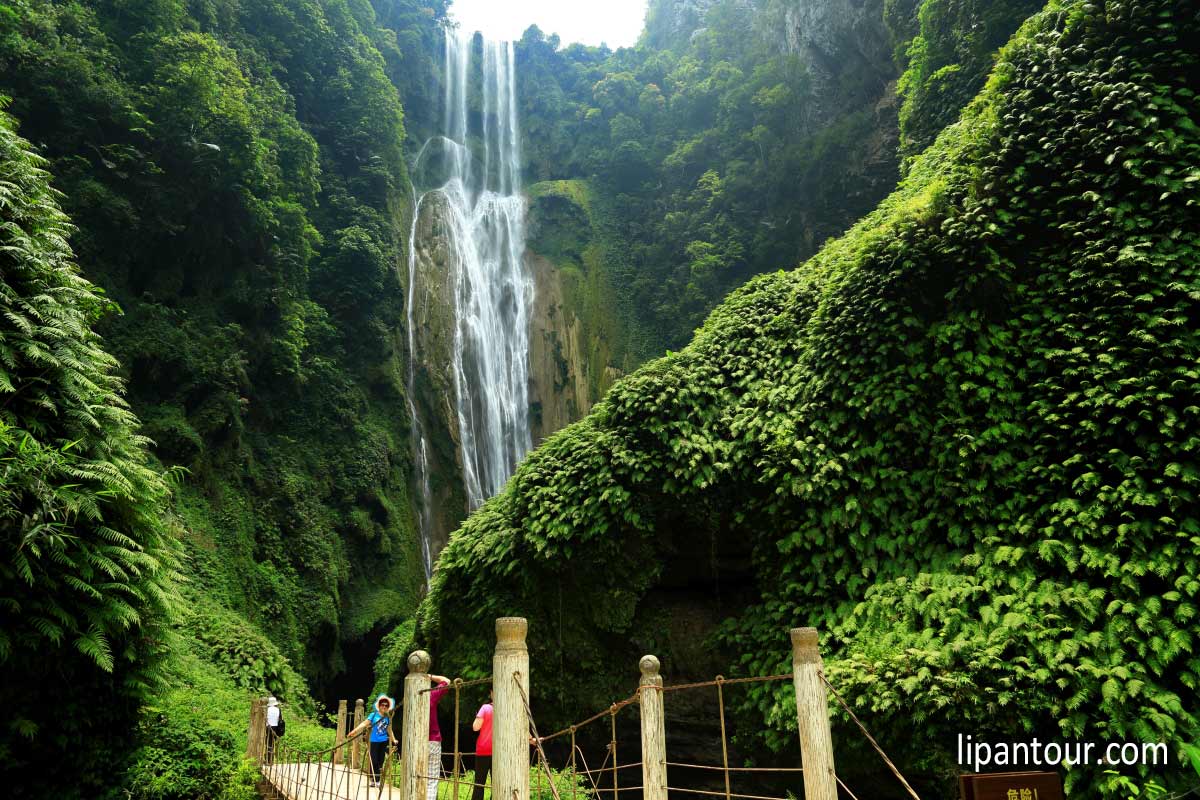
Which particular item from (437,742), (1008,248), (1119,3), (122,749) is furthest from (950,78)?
(122,749)

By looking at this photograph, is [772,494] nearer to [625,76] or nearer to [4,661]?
[4,661]

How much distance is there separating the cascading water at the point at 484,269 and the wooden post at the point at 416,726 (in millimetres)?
15750

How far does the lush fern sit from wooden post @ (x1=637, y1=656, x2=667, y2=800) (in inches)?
180

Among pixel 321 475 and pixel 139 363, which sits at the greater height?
pixel 139 363

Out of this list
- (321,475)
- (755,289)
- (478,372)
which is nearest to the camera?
(755,289)

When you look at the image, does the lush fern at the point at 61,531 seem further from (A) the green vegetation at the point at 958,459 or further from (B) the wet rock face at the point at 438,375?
(B) the wet rock face at the point at 438,375

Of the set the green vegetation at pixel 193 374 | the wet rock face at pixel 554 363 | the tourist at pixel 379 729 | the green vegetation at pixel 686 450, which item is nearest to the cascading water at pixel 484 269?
the wet rock face at pixel 554 363

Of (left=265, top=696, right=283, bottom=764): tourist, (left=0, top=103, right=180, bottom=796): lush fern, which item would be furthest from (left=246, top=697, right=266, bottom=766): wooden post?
(left=0, top=103, right=180, bottom=796): lush fern

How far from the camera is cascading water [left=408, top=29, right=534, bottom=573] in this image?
21453mm

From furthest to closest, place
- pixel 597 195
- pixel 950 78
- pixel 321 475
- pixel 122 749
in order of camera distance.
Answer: pixel 597 195 → pixel 321 475 → pixel 950 78 → pixel 122 749

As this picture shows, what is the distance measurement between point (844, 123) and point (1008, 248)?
16.5m

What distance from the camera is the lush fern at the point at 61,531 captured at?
18.4 feet

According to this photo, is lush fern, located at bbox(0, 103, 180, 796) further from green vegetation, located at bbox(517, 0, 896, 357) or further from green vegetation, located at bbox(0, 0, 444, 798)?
green vegetation, located at bbox(517, 0, 896, 357)

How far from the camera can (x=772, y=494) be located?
8.16 meters
